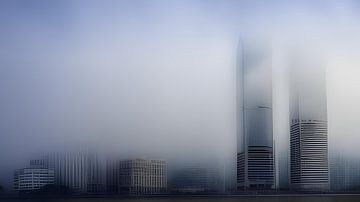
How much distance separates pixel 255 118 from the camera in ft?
10.9

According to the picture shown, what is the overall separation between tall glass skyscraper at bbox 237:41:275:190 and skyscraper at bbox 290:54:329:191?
161mm

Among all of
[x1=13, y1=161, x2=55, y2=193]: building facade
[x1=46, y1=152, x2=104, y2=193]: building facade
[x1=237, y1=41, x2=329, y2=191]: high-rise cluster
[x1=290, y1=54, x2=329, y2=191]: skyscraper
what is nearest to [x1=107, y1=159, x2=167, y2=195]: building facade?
[x1=46, y1=152, x2=104, y2=193]: building facade

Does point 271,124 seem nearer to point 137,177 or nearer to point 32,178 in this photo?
point 137,177

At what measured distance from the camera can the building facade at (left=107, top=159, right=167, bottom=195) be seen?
316 centimetres

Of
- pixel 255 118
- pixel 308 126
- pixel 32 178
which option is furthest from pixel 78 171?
pixel 308 126

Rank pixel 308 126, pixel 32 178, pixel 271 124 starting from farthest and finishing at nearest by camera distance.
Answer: pixel 308 126 → pixel 271 124 → pixel 32 178

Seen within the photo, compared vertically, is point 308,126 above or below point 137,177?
above

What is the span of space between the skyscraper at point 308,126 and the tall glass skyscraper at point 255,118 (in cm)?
16

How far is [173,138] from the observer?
10.6 ft

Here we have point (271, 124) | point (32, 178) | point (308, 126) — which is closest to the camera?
point (32, 178)

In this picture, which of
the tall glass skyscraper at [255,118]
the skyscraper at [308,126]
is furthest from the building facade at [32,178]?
the skyscraper at [308,126]

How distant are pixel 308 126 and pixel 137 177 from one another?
1118mm

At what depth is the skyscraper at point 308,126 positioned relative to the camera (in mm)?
3354

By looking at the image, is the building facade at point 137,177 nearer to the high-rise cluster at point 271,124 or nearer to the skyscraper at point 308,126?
the high-rise cluster at point 271,124
